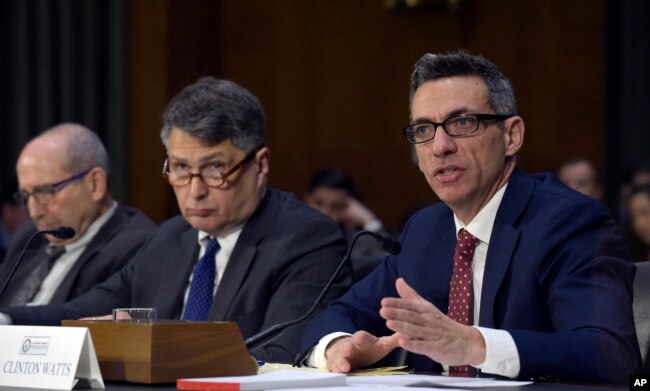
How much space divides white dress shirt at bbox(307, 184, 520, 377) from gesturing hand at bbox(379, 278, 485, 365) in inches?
2.0

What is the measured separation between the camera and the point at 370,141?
8352mm

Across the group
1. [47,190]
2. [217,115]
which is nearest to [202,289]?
[217,115]

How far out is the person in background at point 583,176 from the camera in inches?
294

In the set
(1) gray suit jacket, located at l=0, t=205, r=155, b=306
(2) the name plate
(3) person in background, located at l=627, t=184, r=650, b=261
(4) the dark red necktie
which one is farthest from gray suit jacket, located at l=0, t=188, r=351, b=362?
(3) person in background, located at l=627, t=184, r=650, b=261

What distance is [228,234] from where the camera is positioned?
3.84 m

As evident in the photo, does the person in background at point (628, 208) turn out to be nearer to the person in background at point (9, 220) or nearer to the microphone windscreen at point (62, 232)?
the microphone windscreen at point (62, 232)

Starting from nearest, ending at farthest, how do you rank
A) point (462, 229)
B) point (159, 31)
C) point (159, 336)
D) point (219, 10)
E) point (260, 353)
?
point (159, 336) < point (462, 229) < point (260, 353) < point (159, 31) < point (219, 10)

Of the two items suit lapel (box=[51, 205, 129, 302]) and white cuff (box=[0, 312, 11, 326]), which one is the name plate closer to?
white cuff (box=[0, 312, 11, 326])

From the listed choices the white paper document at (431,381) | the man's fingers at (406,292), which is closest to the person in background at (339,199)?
the white paper document at (431,381)

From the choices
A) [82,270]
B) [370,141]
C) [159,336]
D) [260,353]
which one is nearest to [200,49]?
[370,141]

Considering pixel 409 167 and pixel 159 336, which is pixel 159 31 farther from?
pixel 159 336

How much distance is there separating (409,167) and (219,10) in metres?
1.77

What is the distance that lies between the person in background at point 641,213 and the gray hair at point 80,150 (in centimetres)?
285

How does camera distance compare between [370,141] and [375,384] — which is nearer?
[375,384]
